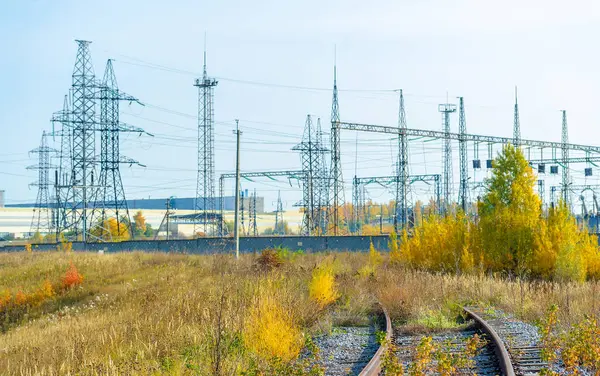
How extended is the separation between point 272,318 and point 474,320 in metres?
4.04

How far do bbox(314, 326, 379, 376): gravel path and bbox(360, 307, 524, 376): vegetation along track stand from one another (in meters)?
0.35

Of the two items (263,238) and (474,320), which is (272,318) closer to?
(474,320)

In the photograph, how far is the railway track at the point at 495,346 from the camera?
8.46m

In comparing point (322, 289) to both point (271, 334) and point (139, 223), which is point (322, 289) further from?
point (139, 223)

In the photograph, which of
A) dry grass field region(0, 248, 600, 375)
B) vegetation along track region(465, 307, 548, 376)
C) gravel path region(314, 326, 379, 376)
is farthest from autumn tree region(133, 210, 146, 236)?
gravel path region(314, 326, 379, 376)

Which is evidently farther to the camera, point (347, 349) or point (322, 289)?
point (322, 289)

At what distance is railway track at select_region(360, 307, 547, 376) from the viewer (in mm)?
8461

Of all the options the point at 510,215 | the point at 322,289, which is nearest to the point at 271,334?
the point at 322,289

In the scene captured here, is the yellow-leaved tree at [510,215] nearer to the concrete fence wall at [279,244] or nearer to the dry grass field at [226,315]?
the dry grass field at [226,315]

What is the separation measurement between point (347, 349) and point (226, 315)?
2028 millimetres

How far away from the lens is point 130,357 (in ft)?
28.5

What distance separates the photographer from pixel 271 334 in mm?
9367

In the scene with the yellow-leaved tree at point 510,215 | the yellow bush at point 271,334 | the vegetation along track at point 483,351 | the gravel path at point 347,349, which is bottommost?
the gravel path at point 347,349

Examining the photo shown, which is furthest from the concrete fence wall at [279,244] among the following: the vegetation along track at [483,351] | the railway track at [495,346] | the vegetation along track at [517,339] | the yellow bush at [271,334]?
the yellow bush at [271,334]
